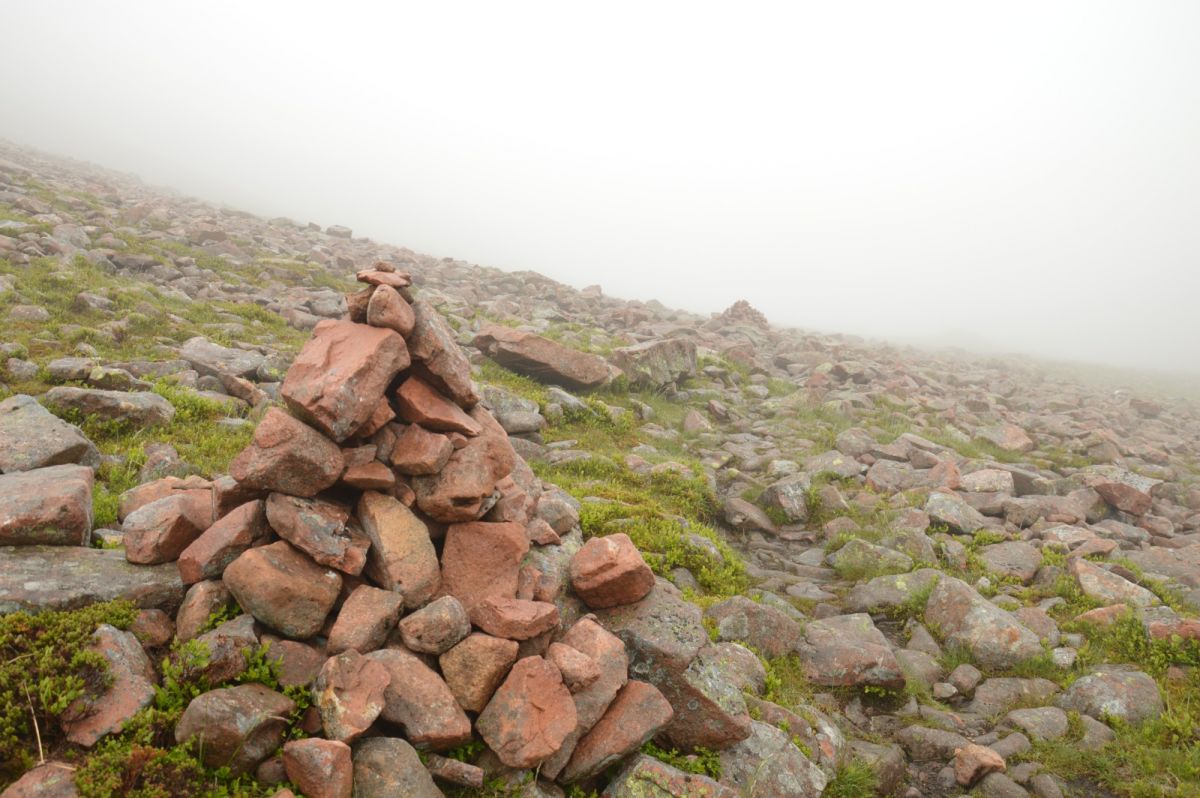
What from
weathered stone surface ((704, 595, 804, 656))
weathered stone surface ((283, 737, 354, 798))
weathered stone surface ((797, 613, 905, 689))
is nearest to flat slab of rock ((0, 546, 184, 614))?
weathered stone surface ((283, 737, 354, 798))

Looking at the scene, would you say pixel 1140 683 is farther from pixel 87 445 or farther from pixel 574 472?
pixel 87 445

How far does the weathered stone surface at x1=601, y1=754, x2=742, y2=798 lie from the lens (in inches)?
261

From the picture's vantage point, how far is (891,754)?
340 inches

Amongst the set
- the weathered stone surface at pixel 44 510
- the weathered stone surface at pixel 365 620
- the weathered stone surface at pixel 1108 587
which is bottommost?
the weathered stone surface at pixel 365 620

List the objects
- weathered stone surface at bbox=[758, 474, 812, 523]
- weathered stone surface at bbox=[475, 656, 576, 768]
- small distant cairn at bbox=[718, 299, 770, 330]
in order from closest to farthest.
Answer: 1. weathered stone surface at bbox=[475, 656, 576, 768]
2. weathered stone surface at bbox=[758, 474, 812, 523]
3. small distant cairn at bbox=[718, 299, 770, 330]

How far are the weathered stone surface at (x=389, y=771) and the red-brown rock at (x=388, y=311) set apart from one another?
509 cm

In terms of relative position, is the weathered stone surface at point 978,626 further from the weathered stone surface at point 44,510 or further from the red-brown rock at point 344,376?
the weathered stone surface at point 44,510

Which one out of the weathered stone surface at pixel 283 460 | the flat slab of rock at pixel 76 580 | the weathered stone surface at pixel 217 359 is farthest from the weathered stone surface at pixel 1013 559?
the weathered stone surface at pixel 217 359

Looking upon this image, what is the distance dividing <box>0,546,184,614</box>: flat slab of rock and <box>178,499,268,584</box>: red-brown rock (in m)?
0.27

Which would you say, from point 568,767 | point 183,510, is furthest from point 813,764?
point 183,510

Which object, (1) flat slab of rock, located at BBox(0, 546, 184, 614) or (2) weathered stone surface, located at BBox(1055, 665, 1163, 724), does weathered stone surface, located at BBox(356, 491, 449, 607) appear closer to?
(1) flat slab of rock, located at BBox(0, 546, 184, 614)

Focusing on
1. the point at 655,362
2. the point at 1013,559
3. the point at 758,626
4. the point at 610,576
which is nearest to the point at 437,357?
the point at 610,576

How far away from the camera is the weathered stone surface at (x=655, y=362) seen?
24094 mm

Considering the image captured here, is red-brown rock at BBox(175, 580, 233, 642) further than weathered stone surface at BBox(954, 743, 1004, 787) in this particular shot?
No
